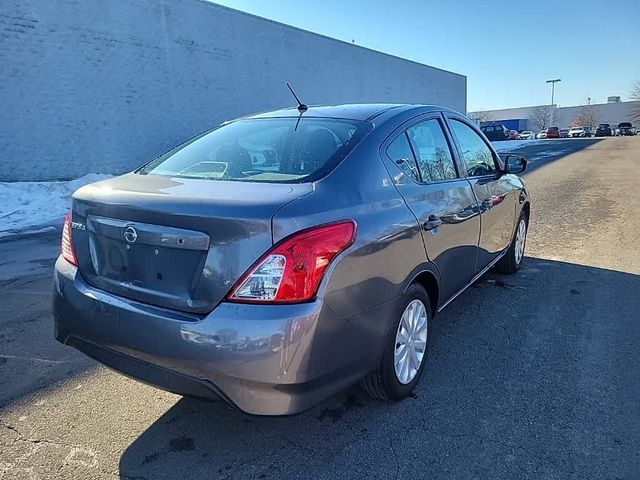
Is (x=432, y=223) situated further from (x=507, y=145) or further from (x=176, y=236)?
(x=507, y=145)

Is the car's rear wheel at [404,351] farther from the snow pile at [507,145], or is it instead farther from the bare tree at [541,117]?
the bare tree at [541,117]

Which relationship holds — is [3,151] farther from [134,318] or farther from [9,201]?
[134,318]

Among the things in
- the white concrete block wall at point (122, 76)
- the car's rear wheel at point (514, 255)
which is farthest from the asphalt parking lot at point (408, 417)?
the white concrete block wall at point (122, 76)

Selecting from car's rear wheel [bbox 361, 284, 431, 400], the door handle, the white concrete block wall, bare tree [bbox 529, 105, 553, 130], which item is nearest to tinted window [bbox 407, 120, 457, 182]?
the door handle

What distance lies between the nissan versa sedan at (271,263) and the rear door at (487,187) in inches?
27.1

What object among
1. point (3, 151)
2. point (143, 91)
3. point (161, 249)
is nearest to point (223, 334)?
point (161, 249)

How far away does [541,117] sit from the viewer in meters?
Result: 99.2

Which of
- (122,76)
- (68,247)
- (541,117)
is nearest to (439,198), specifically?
(68,247)

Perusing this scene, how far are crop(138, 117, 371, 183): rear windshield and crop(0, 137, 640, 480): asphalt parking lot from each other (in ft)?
4.10

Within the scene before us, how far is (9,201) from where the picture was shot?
35.4 ft

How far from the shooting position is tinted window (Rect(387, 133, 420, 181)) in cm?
288

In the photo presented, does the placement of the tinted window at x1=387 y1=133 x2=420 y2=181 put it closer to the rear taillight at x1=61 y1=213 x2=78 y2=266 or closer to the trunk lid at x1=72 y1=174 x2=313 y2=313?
the trunk lid at x1=72 y1=174 x2=313 y2=313

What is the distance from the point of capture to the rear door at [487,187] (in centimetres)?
385

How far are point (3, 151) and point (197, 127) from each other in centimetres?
678
